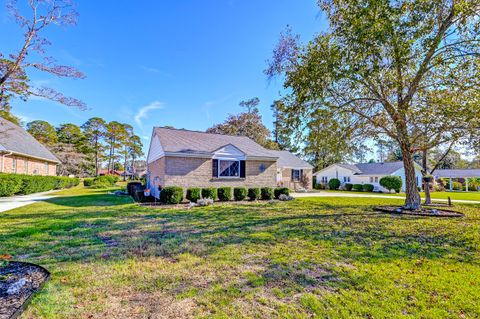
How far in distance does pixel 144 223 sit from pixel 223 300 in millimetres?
5526

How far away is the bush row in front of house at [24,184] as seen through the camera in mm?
14164

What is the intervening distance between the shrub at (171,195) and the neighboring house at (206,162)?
0.96 metres

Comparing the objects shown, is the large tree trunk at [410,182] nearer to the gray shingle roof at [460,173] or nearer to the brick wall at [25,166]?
the brick wall at [25,166]

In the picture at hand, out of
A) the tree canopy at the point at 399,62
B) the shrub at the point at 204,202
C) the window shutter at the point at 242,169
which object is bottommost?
the shrub at the point at 204,202

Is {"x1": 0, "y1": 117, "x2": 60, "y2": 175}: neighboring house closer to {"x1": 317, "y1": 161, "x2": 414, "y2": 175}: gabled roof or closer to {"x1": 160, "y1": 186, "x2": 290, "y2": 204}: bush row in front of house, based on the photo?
{"x1": 160, "y1": 186, "x2": 290, "y2": 204}: bush row in front of house

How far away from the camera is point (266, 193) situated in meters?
14.8

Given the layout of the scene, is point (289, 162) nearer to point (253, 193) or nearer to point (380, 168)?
point (253, 193)

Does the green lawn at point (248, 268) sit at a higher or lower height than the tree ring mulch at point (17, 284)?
lower

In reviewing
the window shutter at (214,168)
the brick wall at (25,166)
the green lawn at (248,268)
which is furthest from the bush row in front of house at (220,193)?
the brick wall at (25,166)

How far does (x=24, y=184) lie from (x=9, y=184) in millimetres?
1976

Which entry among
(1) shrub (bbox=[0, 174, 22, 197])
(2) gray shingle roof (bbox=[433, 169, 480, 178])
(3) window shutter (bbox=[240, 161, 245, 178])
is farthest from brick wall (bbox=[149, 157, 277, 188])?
(2) gray shingle roof (bbox=[433, 169, 480, 178])

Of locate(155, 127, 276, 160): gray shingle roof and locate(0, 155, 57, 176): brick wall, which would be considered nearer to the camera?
locate(155, 127, 276, 160): gray shingle roof

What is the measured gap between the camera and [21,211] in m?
9.46

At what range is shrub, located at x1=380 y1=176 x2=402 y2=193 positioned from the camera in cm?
2508
